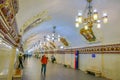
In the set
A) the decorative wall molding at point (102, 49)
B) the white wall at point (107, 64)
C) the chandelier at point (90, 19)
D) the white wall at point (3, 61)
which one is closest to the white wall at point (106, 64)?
the white wall at point (107, 64)

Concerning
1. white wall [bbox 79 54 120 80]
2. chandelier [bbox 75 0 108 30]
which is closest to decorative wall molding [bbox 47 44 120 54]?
white wall [bbox 79 54 120 80]

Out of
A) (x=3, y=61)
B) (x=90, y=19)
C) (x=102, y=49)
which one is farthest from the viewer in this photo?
(x=102, y=49)

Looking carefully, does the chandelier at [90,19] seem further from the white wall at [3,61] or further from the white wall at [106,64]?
the white wall at [3,61]

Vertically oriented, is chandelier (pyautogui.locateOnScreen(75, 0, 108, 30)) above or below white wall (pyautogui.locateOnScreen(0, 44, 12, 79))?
above

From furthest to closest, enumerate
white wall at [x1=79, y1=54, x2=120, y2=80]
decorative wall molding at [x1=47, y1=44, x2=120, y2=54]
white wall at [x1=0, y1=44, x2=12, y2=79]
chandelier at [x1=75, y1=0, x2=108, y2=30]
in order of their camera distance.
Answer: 1. decorative wall molding at [x1=47, y1=44, x2=120, y2=54]
2. white wall at [x1=79, y1=54, x2=120, y2=80]
3. chandelier at [x1=75, y1=0, x2=108, y2=30]
4. white wall at [x1=0, y1=44, x2=12, y2=79]

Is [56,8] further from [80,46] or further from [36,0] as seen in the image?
[80,46]

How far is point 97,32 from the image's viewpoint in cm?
1184

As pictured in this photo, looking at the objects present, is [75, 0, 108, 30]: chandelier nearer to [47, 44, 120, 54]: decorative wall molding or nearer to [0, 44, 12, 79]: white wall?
[47, 44, 120, 54]: decorative wall molding

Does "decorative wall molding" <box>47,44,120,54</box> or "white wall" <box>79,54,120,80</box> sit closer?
"white wall" <box>79,54,120,80</box>

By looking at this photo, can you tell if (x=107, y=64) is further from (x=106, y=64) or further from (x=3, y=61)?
(x=3, y=61)

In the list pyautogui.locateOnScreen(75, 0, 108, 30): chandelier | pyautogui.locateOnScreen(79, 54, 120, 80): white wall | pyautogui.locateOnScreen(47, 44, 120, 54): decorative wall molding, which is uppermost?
pyautogui.locateOnScreen(75, 0, 108, 30): chandelier

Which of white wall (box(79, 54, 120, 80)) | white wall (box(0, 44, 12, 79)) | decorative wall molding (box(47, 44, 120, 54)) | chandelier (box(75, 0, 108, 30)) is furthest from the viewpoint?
decorative wall molding (box(47, 44, 120, 54))

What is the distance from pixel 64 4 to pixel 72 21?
11.7 feet

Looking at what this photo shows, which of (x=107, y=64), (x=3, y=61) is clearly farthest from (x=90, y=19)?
(x=3, y=61)
